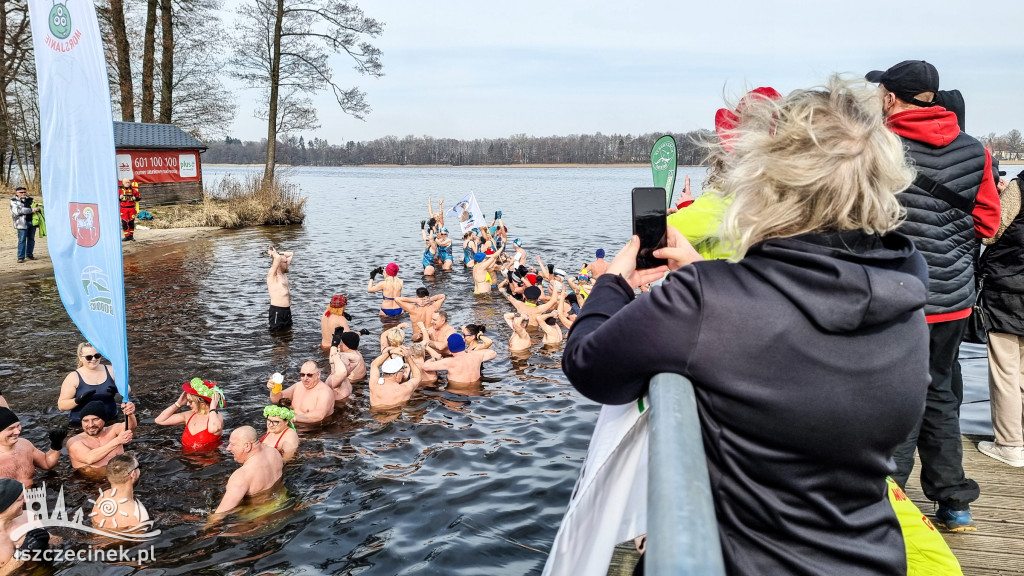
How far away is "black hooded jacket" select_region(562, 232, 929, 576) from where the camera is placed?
1.25m

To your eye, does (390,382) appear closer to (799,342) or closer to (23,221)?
(799,342)

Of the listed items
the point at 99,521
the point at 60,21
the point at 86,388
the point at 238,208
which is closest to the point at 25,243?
the point at 238,208

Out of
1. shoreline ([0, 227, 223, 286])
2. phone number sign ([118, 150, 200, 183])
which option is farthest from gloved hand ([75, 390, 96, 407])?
phone number sign ([118, 150, 200, 183])

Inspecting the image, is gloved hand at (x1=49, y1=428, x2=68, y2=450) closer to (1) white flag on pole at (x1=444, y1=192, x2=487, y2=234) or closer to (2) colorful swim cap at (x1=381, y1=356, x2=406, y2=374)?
(2) colorful swim cap at (x1=381, y1=356, x2=406, y2=374)

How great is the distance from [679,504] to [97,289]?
5.43 metres

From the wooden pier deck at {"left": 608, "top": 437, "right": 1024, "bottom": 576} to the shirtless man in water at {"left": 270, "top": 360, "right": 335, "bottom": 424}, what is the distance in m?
4.74

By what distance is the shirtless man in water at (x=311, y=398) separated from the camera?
7.69 meters

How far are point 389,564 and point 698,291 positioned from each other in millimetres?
4653

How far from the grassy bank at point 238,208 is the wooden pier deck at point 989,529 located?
25.9m

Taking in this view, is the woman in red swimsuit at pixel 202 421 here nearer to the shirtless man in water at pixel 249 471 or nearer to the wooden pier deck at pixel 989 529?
the shirtless man in water at pixel 249 471

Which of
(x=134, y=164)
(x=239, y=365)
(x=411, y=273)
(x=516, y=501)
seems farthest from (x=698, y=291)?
(x=134, y=164)

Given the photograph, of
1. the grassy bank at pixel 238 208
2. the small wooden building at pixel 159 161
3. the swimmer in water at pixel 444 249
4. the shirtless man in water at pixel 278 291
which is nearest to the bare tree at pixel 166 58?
the small wooden building at pixel 159 161

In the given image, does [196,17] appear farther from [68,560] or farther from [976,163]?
[976,163]

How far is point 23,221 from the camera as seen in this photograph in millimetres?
16609
